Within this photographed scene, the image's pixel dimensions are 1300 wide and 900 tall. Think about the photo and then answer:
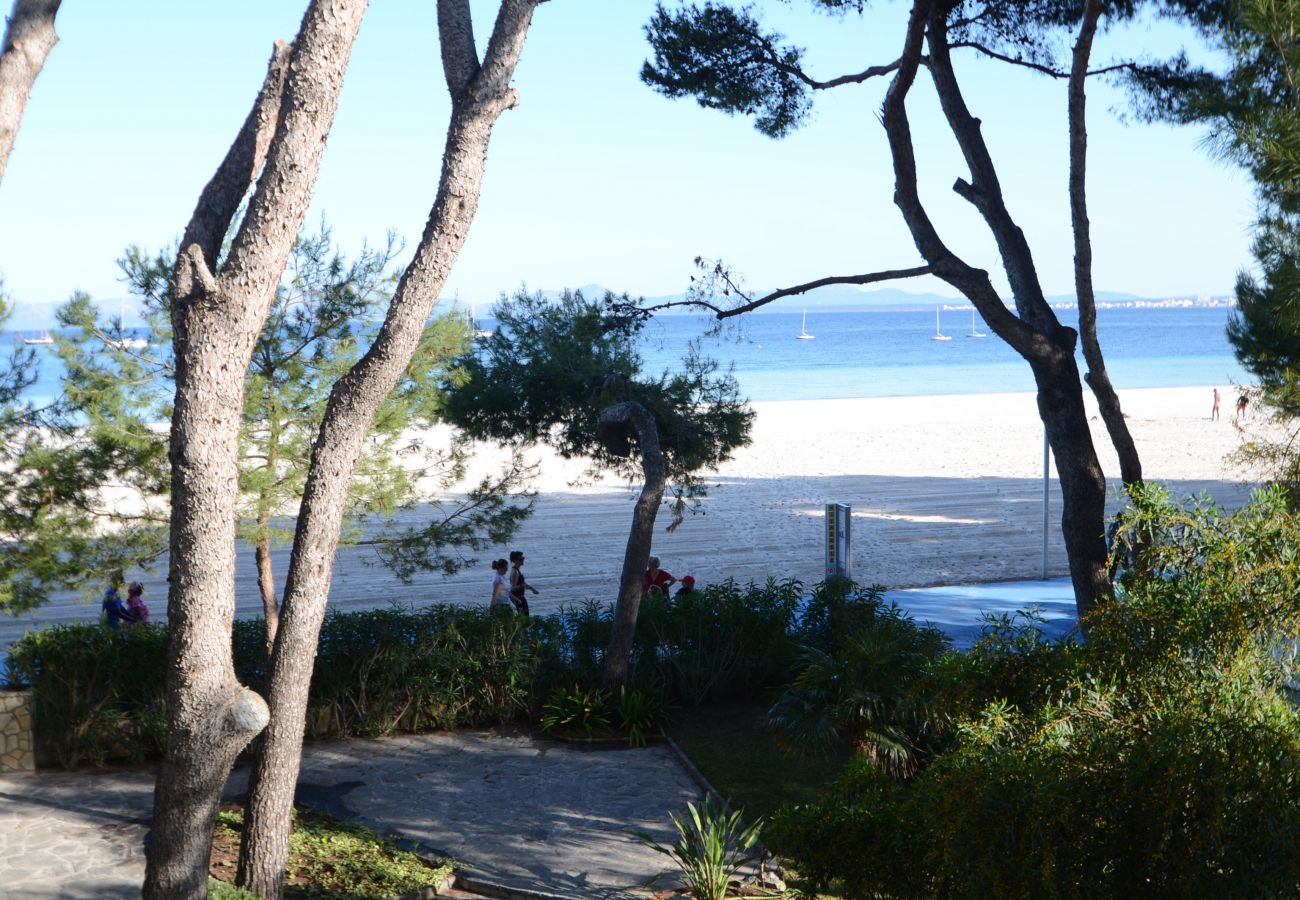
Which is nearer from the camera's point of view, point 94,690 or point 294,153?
point 294,153

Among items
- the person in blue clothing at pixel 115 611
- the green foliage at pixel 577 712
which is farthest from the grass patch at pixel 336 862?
the person in blue clothing at pixel 115 611

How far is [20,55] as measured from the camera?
6.23m

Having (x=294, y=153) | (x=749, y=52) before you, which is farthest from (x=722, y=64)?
(x=294, y=153)

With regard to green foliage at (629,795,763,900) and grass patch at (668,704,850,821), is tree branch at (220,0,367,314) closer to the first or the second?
green foliage at (629,795,763,900)

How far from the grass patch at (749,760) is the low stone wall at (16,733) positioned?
18.3 feet

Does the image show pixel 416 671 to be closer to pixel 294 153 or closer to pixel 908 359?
pixel 294 153

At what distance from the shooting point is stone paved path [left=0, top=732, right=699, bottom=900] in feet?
25.3

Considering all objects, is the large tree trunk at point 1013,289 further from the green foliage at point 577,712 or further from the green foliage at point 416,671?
the green foliage at point 416,671

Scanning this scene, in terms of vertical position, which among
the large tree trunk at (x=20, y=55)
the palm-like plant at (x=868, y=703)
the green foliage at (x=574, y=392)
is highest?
the large tree trunk at (x=20, y=55)

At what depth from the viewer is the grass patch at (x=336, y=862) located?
741 cm

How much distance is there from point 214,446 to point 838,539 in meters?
8.98

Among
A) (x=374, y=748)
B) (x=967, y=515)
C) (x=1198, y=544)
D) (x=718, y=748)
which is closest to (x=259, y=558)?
(x=374, y=748)

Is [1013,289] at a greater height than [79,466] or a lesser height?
greater

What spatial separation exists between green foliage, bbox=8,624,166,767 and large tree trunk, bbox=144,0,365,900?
4489 millimetres
